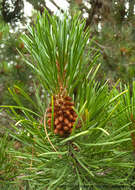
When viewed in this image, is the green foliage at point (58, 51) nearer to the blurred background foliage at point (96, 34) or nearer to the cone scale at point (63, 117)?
the cone scale at point (63, 117)

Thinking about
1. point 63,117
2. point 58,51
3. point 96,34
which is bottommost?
point 63,117

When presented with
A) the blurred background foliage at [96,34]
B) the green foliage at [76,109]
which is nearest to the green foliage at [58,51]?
the green foliage at [76,109]

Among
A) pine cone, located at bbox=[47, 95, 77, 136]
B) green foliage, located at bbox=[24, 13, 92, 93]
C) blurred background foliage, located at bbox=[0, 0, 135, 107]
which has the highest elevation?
blurred background foliage, located at bbox=[0, 0, 135, 107]

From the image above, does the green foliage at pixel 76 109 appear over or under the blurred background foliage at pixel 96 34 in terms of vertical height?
under

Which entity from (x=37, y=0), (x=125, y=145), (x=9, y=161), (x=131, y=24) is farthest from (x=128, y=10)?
(x=9, y=161)

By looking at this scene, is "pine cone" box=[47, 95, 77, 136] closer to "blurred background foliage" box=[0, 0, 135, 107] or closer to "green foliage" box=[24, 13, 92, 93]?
"green foliage" box=[24, 13, 92, 93]

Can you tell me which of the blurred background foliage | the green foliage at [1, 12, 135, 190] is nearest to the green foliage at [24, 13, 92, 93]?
the green foliage at [1, 12, 135, 190]

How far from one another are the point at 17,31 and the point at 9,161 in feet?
3.30

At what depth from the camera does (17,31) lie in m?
1.43

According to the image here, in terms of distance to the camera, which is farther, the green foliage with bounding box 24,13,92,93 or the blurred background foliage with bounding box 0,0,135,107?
the blurred background foliage with bounding box 0,0,135,107

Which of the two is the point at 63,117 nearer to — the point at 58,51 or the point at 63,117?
the point at 63,117

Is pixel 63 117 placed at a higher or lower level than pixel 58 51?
lower

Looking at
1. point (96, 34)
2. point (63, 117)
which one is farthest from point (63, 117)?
point (96, 34)

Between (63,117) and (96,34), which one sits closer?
(63,117)
